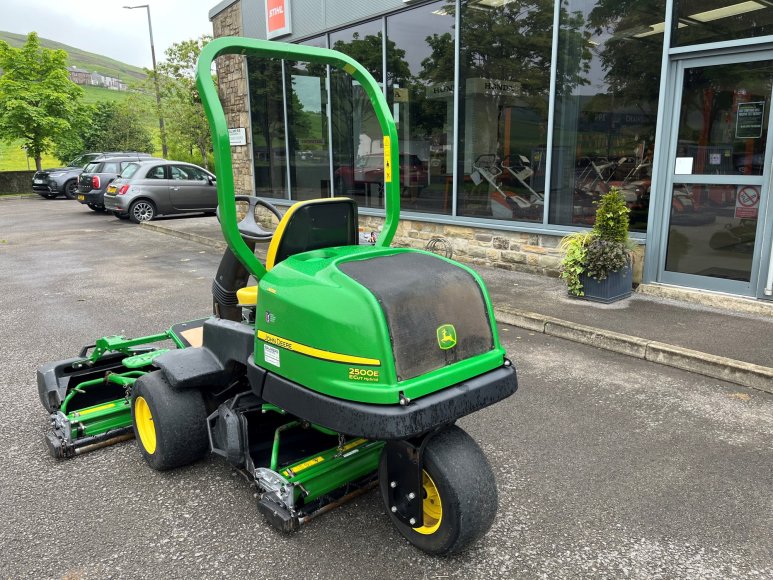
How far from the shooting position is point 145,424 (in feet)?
10.9

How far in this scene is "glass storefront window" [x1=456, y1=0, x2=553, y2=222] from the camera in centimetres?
764

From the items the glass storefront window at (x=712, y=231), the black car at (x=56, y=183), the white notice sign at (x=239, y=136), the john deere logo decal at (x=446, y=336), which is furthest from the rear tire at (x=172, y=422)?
the black car at (x=56, y=183)

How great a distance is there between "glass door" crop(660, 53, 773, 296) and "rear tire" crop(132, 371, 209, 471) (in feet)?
18.0

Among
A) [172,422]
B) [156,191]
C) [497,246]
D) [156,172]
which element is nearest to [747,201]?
[497,246]

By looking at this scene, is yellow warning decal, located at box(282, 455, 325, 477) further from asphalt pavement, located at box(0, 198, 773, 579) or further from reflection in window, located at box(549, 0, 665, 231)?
reflection in window, located at box(549, 0, 665, 231)

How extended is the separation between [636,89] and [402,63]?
4.10 metres

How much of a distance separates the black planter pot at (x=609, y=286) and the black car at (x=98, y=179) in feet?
49.6

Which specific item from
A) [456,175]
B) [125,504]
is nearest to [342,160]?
[456,175]

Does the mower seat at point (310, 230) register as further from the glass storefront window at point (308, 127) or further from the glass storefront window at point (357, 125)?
the glass storefront window at point (308, 127)

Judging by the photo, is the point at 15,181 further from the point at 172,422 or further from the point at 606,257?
the point at 172,422

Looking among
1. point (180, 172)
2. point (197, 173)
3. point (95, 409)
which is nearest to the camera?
point (95, 409)

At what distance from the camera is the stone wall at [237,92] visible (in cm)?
1300

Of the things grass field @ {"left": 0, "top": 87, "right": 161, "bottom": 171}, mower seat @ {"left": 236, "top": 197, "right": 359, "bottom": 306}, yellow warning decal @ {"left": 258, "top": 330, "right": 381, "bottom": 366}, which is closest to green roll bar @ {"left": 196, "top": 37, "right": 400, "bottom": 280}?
mower seat @ {"left": 236, "top": 197, "right": 359, "bottom": 306}

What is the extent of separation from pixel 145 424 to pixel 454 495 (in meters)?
1.93
